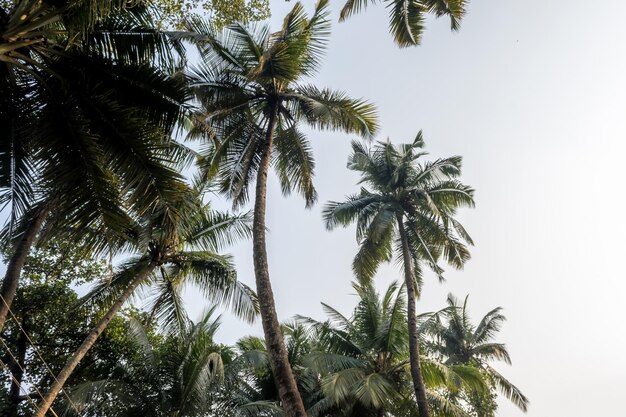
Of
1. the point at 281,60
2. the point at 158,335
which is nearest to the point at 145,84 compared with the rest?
the point at 281,60

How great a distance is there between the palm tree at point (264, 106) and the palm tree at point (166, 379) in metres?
5.40

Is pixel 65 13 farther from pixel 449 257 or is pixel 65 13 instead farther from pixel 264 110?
pixel 449 257

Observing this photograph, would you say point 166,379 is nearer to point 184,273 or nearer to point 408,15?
point 184,273

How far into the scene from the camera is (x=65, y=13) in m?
5.81

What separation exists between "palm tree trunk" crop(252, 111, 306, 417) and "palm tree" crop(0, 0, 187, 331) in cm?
315

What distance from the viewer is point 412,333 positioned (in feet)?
51.6

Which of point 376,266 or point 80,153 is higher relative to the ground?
point 376,266

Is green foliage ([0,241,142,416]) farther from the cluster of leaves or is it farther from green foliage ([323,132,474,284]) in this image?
green foliage ([323,132,474,284])

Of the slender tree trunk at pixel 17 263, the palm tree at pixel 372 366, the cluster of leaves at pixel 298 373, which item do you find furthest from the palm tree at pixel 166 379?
the slender tree trunk at pixel 17 263

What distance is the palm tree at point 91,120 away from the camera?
6.71m

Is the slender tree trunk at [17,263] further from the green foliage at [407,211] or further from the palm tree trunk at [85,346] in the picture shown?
the green foliage at [407,211]

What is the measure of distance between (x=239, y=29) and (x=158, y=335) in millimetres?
11730

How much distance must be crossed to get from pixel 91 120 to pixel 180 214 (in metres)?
2.03

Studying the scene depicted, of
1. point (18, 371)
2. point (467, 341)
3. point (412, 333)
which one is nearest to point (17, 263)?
point (18, 371)
